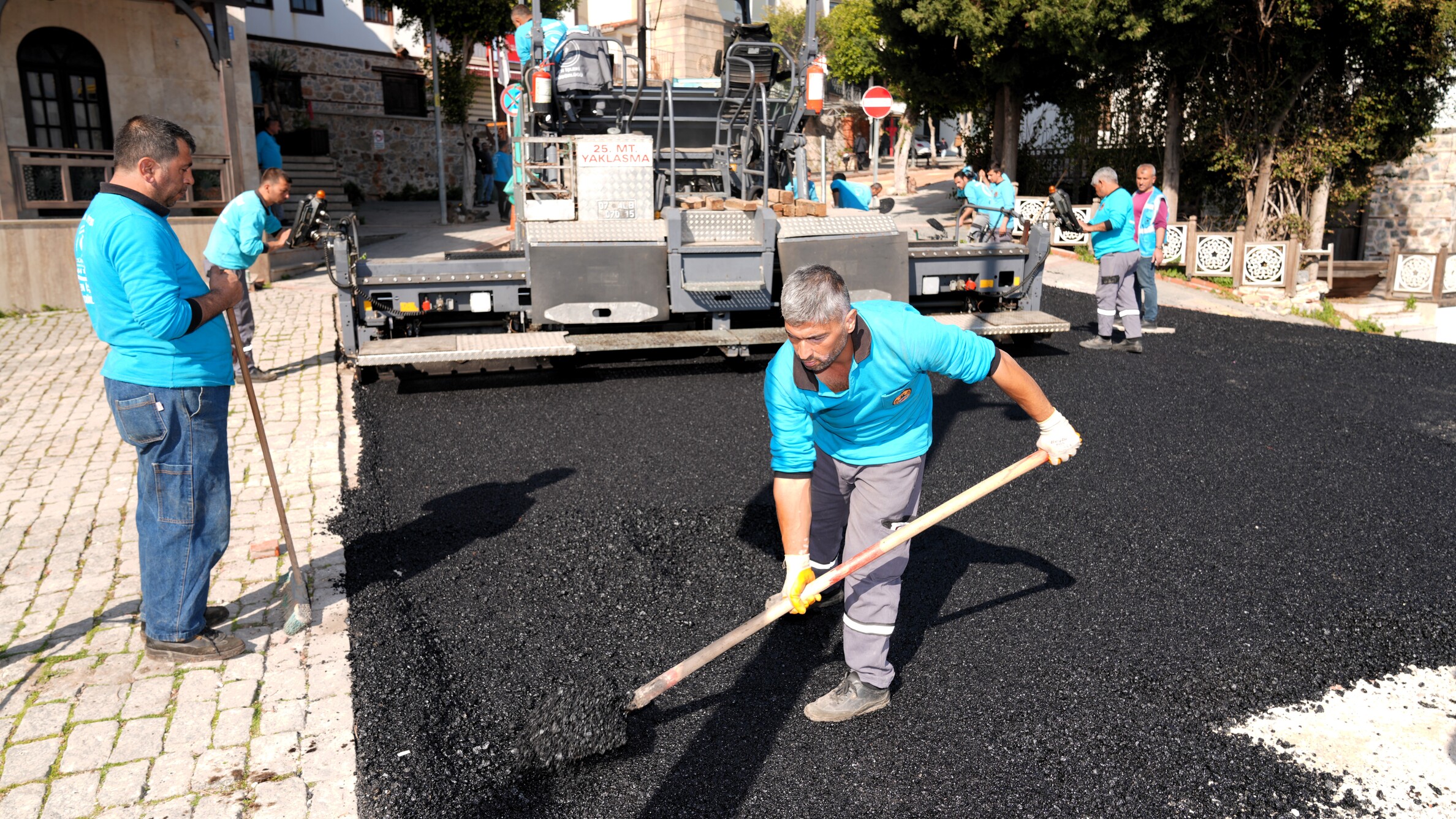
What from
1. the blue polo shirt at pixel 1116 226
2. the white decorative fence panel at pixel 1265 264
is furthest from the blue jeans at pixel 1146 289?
the white decorative fence panel at pixel 1265 264

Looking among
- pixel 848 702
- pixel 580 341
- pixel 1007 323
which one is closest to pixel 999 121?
pixel 1007 323

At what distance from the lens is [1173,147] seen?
16078 mm

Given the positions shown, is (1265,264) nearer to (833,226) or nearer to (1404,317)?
(1404,317)

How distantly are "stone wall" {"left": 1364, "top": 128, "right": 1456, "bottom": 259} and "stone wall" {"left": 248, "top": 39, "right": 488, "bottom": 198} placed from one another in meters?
21.0

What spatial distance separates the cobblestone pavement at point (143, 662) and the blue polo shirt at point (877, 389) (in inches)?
68.4

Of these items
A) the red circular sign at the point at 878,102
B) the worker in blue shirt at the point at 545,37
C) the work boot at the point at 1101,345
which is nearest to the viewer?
the worker in blue shirt at the point at 545,37

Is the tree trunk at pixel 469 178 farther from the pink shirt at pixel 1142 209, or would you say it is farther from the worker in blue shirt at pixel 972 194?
the pink shirt at pixel 1142 209

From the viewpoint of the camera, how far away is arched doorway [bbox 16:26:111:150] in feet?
45.2

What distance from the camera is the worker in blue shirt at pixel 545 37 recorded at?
830 centimetres

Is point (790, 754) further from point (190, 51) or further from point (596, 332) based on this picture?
point (190, 51)

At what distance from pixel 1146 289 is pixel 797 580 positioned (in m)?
7.13

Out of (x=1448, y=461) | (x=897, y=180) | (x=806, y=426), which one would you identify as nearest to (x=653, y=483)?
(x=806, y=426)

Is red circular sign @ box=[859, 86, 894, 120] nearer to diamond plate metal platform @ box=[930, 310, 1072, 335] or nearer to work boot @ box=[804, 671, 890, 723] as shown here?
diamond plate metal platform @ box=[930, 310, 1072, 335]

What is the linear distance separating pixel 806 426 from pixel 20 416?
20.9 feet
